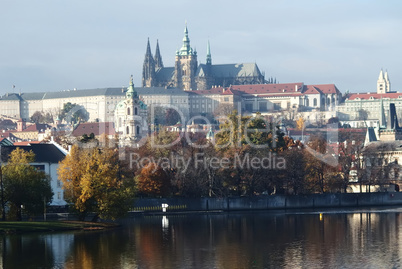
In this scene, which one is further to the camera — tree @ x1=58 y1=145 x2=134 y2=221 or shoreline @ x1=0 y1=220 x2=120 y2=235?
tree @ x1=58 y1=145 x2=134 y2=221

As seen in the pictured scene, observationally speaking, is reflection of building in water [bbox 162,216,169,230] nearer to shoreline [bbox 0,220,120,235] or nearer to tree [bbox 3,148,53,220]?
shoreline [bbox 0,220,120,235]

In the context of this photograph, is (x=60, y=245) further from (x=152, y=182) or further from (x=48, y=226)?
(x=152, y=182)

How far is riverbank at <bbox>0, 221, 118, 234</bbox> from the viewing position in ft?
222

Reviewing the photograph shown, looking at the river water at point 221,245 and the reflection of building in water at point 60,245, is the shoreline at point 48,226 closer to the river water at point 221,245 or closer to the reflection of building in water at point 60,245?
the river water at point 221,245

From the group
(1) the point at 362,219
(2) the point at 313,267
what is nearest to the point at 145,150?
(1) the point at 362,219

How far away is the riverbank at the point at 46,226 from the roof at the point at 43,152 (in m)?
12.9

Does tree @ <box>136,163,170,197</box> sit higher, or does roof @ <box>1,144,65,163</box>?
roof @ <box>1,144,65,163</box>

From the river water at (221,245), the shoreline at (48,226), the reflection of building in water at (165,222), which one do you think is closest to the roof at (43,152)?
the river water at (221,245)

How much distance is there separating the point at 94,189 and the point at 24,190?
17.5 ft

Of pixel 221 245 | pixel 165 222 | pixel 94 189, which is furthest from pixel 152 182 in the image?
pixel 221 245

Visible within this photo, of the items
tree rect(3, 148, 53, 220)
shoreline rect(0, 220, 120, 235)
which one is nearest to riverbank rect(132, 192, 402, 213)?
tree rect(3, 148, 53, 220)

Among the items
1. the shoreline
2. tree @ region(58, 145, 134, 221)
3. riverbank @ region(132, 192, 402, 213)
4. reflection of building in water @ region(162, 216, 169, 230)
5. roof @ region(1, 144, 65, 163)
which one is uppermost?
roof @ region(1, 144, 65, 163)

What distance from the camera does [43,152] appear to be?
3403 inches

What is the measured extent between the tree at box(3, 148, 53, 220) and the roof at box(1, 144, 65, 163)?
8.41 m
